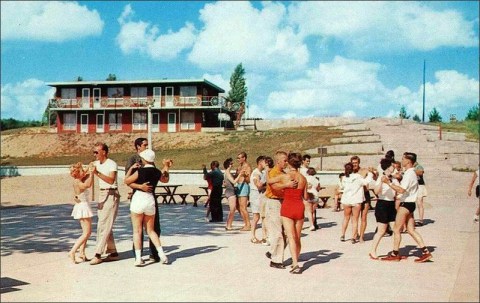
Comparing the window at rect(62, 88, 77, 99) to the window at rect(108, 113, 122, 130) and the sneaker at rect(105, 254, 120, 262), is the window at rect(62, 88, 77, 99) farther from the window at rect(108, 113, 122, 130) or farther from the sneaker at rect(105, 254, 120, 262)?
the sneaker at rect(105, 254, 120, 262)

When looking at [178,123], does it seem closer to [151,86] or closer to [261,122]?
[151,86]

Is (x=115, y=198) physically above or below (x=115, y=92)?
below

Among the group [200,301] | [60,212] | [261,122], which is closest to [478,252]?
[200,301]

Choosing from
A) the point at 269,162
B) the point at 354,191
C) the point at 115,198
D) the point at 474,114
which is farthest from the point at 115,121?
the point at 474,114

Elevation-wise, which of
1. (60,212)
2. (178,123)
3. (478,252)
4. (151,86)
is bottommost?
(60,212)

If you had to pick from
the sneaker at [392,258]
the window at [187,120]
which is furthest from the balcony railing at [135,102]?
the sneaker at [392,258]

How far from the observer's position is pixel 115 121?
59.0 metres

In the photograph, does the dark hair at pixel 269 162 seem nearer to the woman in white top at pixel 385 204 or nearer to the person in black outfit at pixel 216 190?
the woman in white top at pixel 385 204

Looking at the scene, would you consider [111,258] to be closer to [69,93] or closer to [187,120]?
[187,120]

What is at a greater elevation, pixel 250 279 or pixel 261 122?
pixel 261 122

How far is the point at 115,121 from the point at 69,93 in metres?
5.95

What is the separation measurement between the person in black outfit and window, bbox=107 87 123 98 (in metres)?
45.1

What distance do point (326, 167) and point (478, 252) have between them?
28.0 m

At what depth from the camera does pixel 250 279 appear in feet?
24.7
